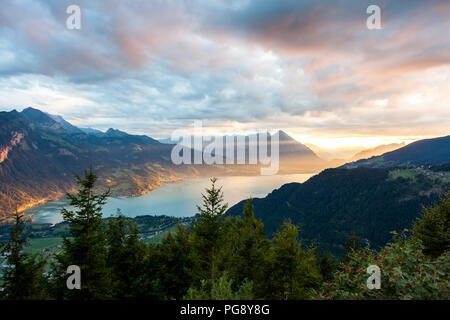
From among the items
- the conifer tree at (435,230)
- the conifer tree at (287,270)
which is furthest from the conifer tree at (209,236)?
the conifer tree at (435,230)

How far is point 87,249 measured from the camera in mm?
15758

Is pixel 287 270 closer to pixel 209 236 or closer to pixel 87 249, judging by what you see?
pixel 209 236

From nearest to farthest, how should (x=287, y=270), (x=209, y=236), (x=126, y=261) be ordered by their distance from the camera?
(x=287, y=270) < (x=209, y=236) < (x=126, y=261)

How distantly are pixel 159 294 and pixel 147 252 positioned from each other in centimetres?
513

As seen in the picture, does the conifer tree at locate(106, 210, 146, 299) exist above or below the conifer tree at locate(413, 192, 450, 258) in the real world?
below

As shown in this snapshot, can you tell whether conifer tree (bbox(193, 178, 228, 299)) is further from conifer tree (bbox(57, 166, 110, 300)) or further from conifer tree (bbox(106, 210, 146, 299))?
conifer tree (bbox(57, 166, 110, 300))

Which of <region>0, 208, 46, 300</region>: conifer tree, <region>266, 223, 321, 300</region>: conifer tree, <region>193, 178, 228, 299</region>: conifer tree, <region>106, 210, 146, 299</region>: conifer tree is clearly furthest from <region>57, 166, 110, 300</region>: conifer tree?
<region>266, 223, 321, 300</region>: conifer tree

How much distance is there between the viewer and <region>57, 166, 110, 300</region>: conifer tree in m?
15.5

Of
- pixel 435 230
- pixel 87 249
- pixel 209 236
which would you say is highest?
pixel 435 230

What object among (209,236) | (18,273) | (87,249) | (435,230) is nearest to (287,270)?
(209,236)

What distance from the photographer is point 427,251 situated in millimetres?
17906

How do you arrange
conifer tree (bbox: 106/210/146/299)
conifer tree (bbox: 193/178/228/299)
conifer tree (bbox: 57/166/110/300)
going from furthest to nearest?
conifer tree (bbox: 106/210/146/299) → conifer tree (bbox: 193/178/228/299) → conifer tree (bbox: 57/166/110/300)

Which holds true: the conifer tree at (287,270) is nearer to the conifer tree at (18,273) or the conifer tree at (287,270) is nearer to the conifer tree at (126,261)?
the conifer tree at (126,261)
